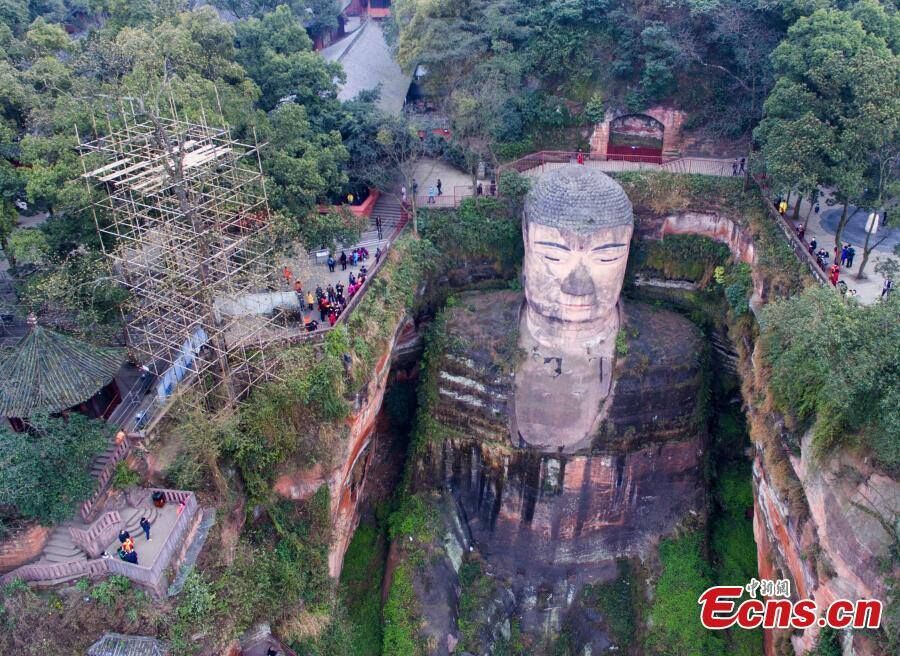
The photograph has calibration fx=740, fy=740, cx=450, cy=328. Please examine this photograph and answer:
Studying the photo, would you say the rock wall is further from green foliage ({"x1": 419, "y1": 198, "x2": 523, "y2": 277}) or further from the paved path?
the paved path

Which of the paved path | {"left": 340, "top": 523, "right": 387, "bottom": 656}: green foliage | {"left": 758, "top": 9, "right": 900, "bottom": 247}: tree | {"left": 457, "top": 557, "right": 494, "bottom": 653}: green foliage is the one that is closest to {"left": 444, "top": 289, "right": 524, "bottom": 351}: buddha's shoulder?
{"left": 457, "top": 557, "right": 494, "bottom": 653}: green foliage

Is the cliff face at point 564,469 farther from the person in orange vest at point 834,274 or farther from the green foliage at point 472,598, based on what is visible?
the person in orange vest at point 834,274

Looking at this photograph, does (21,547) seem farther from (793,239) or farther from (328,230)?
(793,239)

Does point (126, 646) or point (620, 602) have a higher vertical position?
point (126, 646)

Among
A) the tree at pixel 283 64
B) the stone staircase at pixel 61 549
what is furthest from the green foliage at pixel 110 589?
the tree at pixel 283 64

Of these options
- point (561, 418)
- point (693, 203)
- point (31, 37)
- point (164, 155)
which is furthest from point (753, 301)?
point (31, 37)

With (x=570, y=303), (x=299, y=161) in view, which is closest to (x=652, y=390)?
(x=570, y=303)
